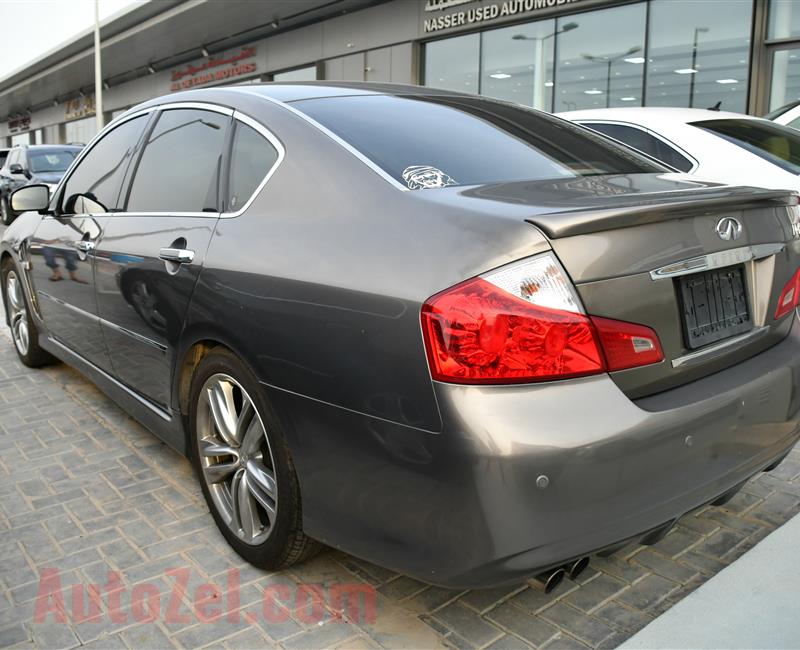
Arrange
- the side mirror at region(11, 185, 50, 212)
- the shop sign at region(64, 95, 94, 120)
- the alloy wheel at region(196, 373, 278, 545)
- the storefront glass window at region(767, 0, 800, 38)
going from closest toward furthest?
the alloy wheel at region(196, 373, 278, 545) → the side mirror at region(11, 185, 50, 212) → the storefront glass window at region(767, 0, 800, 38) → the shop sign at region(64, 95, 94, 120)

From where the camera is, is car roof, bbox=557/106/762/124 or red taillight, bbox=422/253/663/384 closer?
red taillight, bbox=422/253/663/384

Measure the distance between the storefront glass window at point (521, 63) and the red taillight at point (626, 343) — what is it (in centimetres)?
1537

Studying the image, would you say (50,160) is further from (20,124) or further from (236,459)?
(20,124)

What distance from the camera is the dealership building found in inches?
516

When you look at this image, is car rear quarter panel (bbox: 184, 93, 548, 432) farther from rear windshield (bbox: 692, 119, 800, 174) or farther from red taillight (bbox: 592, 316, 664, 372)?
rear windshield (bbox: 692, 119, 800, 174)

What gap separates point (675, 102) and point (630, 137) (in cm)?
931

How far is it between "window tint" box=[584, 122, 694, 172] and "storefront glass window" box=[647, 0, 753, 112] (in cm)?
842

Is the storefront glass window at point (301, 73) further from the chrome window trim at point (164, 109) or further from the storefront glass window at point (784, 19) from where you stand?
the chrome window trim at point (164, 109)

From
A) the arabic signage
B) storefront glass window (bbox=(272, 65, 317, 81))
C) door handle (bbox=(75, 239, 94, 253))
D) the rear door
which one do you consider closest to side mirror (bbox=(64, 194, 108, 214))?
door handle (bbox=(75, 239, 94, 253))

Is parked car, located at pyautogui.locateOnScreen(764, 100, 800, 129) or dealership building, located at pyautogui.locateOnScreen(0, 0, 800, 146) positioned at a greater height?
dealership building, located at pyautogui.locateOnScreen(0, 0, 800, 146)

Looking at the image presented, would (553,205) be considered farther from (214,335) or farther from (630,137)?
(630,137)

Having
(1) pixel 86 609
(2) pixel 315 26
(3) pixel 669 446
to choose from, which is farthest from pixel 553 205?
(2) pixel 315 26

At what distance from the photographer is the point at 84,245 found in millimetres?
3816

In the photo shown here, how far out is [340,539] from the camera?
227 cm
